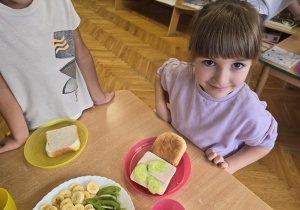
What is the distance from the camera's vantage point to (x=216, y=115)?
890mm

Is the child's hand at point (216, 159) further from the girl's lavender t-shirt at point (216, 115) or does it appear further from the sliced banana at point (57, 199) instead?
the sliced banana at point (57, 199)

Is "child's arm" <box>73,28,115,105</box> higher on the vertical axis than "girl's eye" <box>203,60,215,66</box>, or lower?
lower

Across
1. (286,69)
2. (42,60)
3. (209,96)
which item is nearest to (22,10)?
(42,60)

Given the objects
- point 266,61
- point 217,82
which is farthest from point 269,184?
point 217,82

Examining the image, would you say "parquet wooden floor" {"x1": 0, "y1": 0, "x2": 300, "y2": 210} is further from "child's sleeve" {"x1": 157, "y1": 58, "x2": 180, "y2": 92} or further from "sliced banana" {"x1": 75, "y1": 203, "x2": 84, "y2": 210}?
"sliced banana" {"x1": 75, "y1": 203, "x2": 84, "y2": 210}

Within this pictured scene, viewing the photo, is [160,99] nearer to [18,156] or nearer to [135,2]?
[18,156]

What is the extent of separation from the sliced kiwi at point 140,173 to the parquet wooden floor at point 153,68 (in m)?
1.16

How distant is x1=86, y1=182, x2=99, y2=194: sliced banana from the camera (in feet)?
2.15

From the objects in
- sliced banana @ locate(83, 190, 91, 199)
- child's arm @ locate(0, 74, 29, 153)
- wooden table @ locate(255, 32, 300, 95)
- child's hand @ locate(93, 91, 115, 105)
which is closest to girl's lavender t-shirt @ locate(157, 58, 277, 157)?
child's hand @ locate(93, 91, 115, 105)

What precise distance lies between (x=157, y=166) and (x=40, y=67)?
542mm

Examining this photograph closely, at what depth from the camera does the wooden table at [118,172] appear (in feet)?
2.17

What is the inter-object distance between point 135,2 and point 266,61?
3.16 metres

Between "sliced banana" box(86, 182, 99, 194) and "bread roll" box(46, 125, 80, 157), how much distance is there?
16 cm

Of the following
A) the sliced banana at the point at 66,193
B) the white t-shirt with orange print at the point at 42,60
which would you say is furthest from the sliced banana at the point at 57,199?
the white t-shirt with orange print at the point at 42,60
